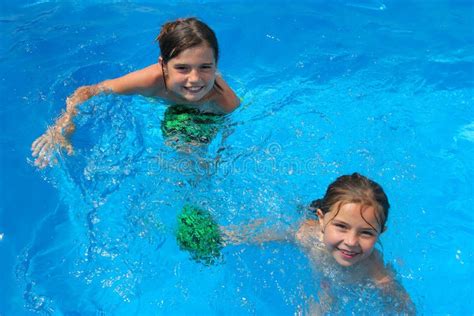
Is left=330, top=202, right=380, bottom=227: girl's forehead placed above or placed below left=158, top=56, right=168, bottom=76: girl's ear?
below

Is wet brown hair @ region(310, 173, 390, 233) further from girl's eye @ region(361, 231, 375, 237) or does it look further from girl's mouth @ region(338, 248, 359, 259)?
girl's mouth @ region(338, 248, 359, 259)

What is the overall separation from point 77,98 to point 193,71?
78cm

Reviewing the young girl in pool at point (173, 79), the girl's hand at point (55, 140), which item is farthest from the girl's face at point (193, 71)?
the girl's hand at point (55, 140)

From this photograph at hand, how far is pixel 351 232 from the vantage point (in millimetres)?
2713

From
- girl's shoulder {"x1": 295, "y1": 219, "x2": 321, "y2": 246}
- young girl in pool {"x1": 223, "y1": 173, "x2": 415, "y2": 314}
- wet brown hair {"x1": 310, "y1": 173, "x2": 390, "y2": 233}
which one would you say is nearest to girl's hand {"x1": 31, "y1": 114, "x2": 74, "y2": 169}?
young girl in pool {"x1": 223, "y1": 173, "x2": 415, "y2": 314}

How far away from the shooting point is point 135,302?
3.08 m

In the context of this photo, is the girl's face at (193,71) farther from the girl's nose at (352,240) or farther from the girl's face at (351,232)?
the girl's nose at (352,240)

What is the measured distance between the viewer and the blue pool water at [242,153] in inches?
125

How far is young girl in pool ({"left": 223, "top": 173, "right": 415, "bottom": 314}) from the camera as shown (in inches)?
106

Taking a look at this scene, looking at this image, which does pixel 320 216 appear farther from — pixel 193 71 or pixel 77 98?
pixel 77 98

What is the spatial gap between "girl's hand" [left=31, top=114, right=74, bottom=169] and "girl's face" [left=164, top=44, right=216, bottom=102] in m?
0.68

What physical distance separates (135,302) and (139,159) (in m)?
1.03

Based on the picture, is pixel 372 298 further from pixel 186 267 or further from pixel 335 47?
pixel 335 47

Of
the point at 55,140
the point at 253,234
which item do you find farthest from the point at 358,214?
the point at 55,140
